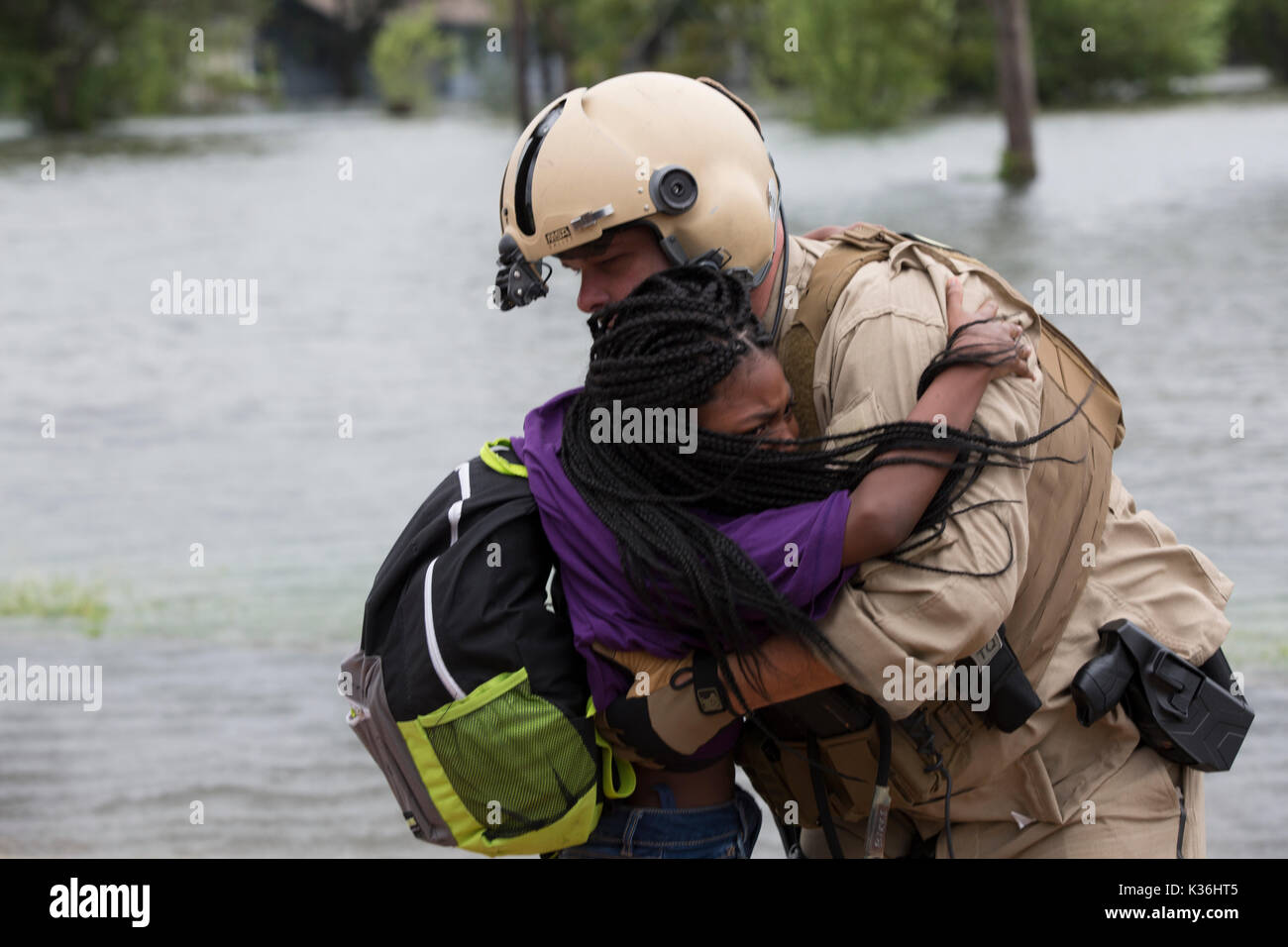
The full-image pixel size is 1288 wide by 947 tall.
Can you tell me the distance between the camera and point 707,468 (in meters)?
2.15

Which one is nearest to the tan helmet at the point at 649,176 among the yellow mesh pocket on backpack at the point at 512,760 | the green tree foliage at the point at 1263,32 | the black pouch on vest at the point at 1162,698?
the yellow mesh pocket on backpack at the point at 512,760

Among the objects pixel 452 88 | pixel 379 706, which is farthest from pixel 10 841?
pixel 452 88

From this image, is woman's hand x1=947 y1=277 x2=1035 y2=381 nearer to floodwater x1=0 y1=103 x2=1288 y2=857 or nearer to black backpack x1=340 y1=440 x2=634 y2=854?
black backpack x1=340 y1=440 x2=634 y2=854

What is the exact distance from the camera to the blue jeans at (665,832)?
2359 millimetres

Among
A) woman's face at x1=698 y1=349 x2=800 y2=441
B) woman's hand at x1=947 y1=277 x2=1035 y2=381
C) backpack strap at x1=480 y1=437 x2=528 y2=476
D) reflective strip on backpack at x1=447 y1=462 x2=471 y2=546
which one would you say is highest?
woman's hand at x1=947 y1=277 x2=1035 y2=381

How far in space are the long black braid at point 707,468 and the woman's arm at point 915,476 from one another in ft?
0.05

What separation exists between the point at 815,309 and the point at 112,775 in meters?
4.08

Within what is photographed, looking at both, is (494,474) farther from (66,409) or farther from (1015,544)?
(66,409)

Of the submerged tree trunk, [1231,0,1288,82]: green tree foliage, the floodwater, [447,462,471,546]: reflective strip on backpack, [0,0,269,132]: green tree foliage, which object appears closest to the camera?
[447,462,471,546]: reflective strip on backpack

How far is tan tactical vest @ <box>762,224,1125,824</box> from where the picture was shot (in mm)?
2236

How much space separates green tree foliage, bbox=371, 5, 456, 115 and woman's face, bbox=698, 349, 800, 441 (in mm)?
39205

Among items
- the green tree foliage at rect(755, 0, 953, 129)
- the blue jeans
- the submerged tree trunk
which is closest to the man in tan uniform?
the blue jeans

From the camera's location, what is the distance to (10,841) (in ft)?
16.1

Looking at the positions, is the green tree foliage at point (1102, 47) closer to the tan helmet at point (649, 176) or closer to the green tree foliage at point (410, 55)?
the green tree foliage at point (410, 55)
